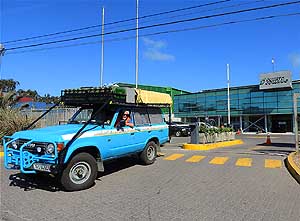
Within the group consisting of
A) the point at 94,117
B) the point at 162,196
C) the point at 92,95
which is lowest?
the point at 162,196

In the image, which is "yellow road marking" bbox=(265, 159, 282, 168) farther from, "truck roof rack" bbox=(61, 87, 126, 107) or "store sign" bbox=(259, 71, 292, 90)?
"store sign" bbox=(259, 71, 292, 90)

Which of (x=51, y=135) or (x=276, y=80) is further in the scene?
(x=276, y=80)

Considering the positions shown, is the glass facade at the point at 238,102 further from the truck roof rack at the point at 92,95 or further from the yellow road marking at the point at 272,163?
the truck roof rack at the point at 92,95

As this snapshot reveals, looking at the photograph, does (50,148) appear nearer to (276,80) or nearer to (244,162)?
(244,162)

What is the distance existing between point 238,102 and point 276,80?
7.02 m

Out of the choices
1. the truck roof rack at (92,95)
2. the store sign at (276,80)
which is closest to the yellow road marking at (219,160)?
the truck roof rack at (92,95)

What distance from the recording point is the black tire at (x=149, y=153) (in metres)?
10.5

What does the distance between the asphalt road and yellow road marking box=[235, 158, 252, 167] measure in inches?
26.3

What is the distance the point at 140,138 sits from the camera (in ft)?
32.9

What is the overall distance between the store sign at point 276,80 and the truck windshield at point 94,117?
135 feet

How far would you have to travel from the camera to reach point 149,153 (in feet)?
35.4

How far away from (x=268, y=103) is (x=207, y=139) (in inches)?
1323

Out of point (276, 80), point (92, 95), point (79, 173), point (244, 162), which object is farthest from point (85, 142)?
point (276, 80)

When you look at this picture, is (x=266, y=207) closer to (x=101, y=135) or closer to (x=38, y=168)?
(x=101, y=135)
